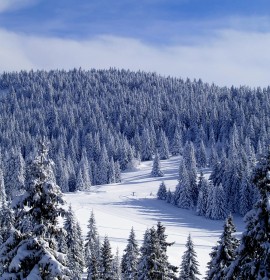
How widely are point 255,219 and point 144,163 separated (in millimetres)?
151367

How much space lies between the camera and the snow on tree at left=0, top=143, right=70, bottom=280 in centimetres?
1211

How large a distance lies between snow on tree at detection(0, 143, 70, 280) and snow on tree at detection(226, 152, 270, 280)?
4871 millimetres

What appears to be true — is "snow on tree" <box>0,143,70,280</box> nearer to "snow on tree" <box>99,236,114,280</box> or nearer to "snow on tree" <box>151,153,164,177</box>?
"snow on tree" <box>99,236,114,280</box>

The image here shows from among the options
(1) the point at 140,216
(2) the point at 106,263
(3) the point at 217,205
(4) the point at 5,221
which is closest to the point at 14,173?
(1) the point at 140,216

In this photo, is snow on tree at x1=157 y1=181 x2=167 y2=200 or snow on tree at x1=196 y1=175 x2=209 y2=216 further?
snow on tree at x1=157 y1=181 x2=167 y2=200

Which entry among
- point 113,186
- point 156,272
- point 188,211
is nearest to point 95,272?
point 156,272

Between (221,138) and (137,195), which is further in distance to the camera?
(221,138)

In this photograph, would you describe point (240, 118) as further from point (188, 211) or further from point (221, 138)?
point (188, 211)

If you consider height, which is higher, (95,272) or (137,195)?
(95,272)

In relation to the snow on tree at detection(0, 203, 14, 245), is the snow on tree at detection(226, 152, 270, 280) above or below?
above

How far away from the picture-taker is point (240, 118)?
613ft

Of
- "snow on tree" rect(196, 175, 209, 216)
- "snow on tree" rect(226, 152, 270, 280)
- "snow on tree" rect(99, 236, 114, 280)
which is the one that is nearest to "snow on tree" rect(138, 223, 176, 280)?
"snow on tree" rect(99, 236, 114, 280)

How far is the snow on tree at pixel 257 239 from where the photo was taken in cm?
1074

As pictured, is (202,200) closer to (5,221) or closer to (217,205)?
(217,205)
